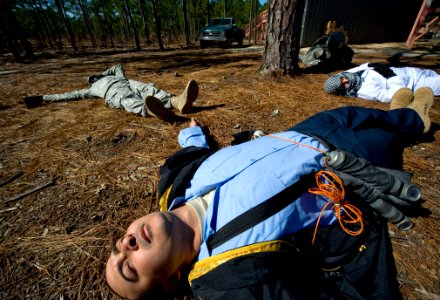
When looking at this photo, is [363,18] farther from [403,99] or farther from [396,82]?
[403,99]

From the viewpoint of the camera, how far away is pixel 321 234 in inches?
57.0

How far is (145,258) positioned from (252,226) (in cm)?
61

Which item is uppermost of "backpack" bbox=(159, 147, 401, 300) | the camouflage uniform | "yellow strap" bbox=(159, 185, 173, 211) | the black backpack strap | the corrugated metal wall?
the corrugated metal wall

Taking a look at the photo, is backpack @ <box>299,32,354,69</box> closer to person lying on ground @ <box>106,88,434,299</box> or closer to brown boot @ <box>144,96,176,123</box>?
person lying on ground @ <box>106,88,434,299</box>

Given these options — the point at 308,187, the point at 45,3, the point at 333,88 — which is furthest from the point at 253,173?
the point at 45,3

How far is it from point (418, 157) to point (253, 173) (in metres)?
1.74

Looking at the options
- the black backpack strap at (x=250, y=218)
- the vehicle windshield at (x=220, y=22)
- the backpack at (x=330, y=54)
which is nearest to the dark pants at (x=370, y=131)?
the black backpack strap at (x=250, y=218)

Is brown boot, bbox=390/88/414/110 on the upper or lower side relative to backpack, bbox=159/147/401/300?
upper

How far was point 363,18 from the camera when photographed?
1237 centimetres

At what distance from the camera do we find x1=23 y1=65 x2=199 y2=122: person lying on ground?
275 centimetres

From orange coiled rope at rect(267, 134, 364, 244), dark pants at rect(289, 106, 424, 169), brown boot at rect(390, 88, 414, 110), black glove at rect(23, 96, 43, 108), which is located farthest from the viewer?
black glove at rect(23, 96, 43, 108)

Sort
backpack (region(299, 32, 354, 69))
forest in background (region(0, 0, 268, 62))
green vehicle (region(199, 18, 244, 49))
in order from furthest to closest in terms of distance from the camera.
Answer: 1. forest in background (region(0, 0, 268, 62))
2. green vehicle (region(199, 18, 244, 49))
3. backpack (region(299, 32, 354, 69))

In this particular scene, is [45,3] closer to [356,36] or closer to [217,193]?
[356,36]

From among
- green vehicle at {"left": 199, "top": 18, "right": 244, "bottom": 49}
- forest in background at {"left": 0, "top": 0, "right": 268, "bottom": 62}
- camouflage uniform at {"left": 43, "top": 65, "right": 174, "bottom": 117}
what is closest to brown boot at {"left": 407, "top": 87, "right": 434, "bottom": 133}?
camouflage uniform at {"left": 43, "top": 65, "right": 174, "bottom": 117}
